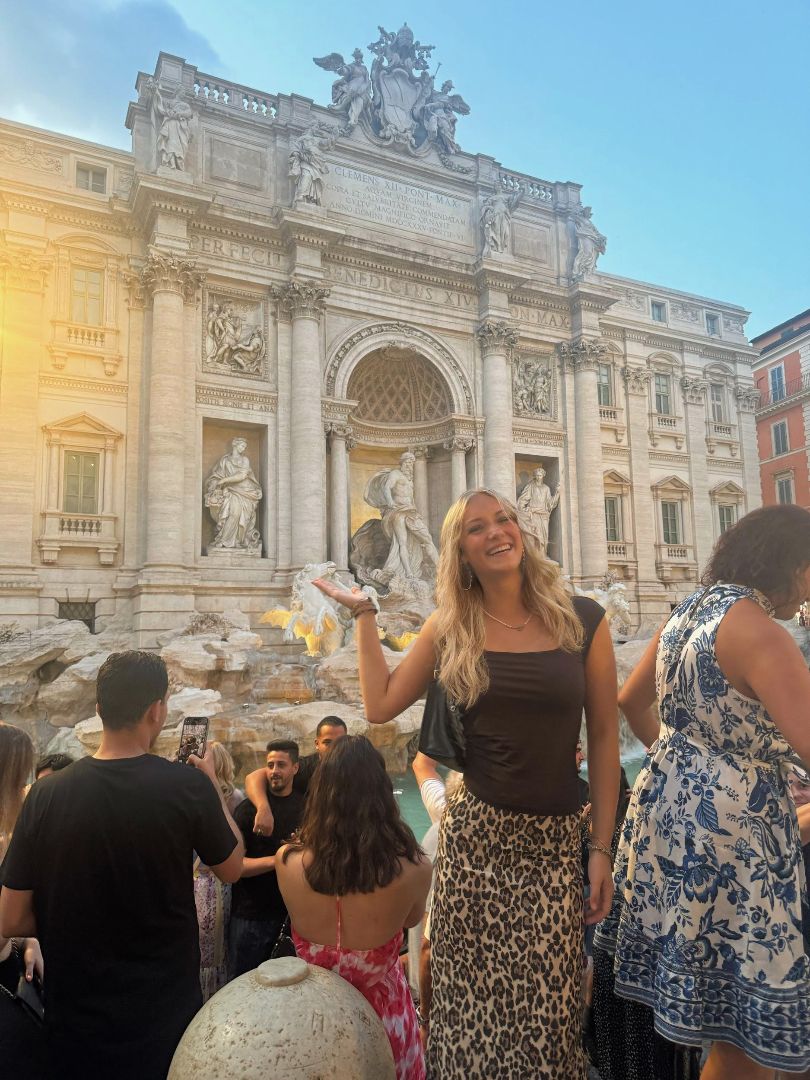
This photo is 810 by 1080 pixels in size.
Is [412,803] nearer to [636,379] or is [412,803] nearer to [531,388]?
[531,388]

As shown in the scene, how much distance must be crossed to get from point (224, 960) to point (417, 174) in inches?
808

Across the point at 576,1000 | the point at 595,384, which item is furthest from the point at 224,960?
the point at 595,384

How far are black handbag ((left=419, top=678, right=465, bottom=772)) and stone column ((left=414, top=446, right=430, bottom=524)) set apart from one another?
17.9 m

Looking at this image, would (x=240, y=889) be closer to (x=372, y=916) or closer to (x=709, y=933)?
(x=372, y=916)

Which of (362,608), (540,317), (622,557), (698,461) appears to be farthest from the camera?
(698,461)

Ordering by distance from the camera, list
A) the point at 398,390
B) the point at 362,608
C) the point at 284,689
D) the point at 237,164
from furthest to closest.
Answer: the point at 398,390
the point at 237,164
the point at 284,689
the point at 362,608

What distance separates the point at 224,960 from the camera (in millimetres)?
3619

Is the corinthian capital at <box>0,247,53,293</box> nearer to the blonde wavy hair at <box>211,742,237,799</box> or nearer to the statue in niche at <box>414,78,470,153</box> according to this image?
the statue in niche at <box>414,78,470,153</box>

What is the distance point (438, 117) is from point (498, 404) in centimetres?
852

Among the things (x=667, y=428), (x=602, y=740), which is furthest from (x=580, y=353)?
(x=602, y=740)

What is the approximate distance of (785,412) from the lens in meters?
29.6

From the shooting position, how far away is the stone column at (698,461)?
23.5 m

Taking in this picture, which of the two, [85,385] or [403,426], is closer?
[85,385]

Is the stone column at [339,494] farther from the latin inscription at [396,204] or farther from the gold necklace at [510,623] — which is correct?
the gold necklace at [510,623]
